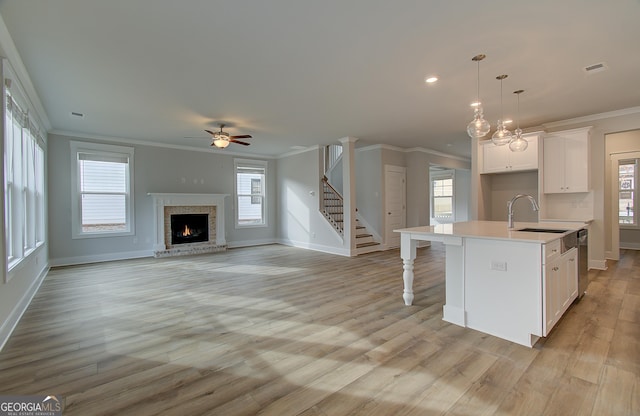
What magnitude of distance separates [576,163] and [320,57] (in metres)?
4.89

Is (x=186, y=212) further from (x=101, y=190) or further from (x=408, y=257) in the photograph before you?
(x=408, y=257)

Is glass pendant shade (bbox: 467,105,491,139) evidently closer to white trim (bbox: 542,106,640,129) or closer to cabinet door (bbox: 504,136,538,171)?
cabinet door (bbox: 504,136,538,171)

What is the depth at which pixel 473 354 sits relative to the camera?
2.32 meters

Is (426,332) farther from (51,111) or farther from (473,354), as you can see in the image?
(51,111)

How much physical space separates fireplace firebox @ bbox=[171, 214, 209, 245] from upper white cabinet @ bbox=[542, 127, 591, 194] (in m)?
7.53

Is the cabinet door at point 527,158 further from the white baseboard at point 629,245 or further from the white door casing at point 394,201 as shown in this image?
the white baseboard at point 629,245

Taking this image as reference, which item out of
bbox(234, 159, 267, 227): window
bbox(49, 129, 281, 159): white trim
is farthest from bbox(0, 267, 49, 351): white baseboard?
bbox(234, 159, 267, 227): window

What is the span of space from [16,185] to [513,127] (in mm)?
7842

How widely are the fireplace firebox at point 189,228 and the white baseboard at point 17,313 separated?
2819mm

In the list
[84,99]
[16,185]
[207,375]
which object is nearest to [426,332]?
[207,375]

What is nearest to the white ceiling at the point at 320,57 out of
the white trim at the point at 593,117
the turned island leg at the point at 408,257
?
the white trim at the point at 593,117

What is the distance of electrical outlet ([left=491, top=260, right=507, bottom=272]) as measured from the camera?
8.46 feet

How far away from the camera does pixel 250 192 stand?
8.64m

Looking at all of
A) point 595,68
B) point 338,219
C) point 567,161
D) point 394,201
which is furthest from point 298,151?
point 595,68
